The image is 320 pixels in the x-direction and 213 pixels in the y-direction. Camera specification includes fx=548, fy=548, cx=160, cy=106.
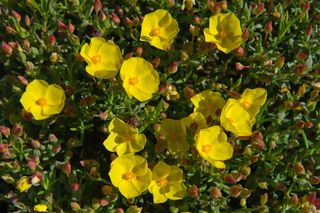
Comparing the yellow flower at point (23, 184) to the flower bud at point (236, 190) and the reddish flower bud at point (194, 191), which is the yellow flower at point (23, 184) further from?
the flower bud at point (236, 190)

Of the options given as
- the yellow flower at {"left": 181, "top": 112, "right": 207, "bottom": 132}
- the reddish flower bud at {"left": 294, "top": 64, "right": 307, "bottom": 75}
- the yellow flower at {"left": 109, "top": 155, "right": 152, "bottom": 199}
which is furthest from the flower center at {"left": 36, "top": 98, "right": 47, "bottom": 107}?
the reddish flower bud at {"left": 294, "top": 64, "right": 307, "bottom": 75}

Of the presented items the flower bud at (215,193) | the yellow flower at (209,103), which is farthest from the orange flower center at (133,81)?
the flower bud at (215,193)

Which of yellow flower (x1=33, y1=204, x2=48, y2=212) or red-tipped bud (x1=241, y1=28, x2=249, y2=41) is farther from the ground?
red-tipped bud (x1=241, y1=28, x2=249, y2=41)

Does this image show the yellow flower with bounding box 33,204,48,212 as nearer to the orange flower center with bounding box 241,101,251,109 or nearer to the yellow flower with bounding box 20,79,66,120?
the yellow flower with bounding box 20,79,66,120

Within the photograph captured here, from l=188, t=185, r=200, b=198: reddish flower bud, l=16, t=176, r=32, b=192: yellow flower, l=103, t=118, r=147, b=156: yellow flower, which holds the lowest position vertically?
l=16, t=176, r=32, b=192: yellow flower

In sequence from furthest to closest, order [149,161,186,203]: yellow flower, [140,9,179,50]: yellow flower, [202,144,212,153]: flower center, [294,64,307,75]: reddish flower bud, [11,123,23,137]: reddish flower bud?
1. [140,9,179,50]: yellow flower
2. [294,64,307,75]: reddish flower bud
3. [11,123,23,137]: reddish flower bud
4. [149,161,186,203]: yellow flower
5. [202,144,212,153]: flower center

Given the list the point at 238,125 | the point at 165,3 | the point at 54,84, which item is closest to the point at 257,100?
the point at 238,125
